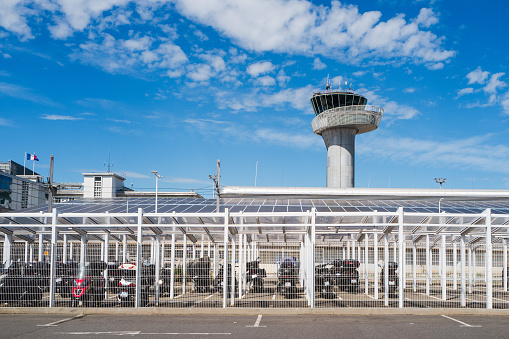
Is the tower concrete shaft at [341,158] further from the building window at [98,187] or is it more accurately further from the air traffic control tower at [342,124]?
the building window at [98,187]

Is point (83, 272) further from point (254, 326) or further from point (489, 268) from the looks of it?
point (489, 268)

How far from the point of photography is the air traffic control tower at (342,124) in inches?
2489

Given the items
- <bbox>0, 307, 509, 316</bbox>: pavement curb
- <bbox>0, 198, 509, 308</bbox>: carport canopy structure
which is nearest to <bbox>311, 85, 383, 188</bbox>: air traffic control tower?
<bbox>0, 198, 509, 308</bbox>: carport canopy structure

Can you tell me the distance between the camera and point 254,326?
38.7ft

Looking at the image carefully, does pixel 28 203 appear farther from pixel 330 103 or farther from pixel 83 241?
pixel 83 241

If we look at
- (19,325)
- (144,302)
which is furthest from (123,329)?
(144,302)

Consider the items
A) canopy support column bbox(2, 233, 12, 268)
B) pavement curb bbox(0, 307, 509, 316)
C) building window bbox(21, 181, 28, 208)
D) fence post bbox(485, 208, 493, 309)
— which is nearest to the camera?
pavement curb bbox(0, 307, 509, 316)

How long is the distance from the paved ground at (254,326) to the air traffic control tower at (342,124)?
50.7 m

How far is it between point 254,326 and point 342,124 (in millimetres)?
53586

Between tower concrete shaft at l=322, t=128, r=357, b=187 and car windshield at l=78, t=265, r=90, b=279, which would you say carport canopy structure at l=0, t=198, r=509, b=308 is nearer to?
car windshield at l=78, t=265, r=90, b=279

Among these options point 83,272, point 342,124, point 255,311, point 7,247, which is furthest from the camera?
point 342,124

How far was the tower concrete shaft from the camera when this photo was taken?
6350 centimetres

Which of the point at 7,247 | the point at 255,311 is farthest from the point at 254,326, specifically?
the point at 7,247

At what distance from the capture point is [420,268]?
883 inches
